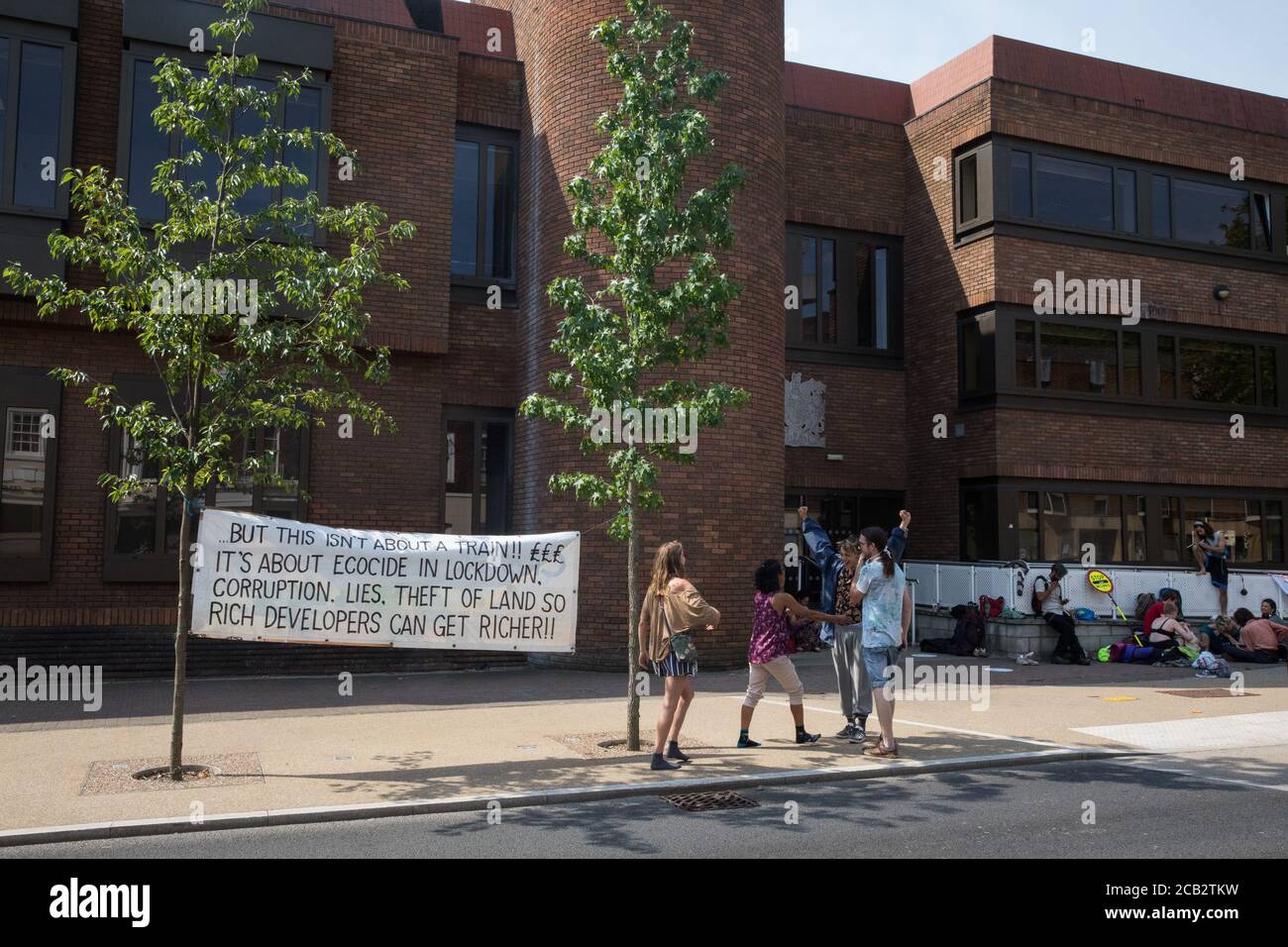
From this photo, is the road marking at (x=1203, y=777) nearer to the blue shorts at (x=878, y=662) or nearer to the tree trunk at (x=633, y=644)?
the blue shorts at (x=878, y=662)

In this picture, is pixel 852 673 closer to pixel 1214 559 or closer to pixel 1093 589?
pixel 1093 589

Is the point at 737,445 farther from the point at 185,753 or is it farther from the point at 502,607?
the point at 185,753

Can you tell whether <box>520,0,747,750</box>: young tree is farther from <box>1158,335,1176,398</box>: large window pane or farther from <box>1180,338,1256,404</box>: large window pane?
<box>1180,338,1256,404</box>: large window pane

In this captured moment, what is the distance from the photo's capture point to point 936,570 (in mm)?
19016

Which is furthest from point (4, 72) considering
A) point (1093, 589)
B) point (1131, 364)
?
point (1131, 364)

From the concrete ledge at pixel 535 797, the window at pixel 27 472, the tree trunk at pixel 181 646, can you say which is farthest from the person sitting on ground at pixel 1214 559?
the window at pixel 27 472

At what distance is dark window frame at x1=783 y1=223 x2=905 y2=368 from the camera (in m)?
19.8

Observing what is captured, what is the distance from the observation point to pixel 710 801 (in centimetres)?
762

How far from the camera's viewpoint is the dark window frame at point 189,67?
14.0 meters

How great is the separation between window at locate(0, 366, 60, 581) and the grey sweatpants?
33.4 feet

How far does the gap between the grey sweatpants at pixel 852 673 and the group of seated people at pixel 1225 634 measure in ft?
29.6

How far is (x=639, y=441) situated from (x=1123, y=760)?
5179 mm

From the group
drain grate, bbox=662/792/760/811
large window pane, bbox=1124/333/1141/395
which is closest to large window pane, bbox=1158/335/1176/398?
large window pane, bbox=1124/333/1141/395
